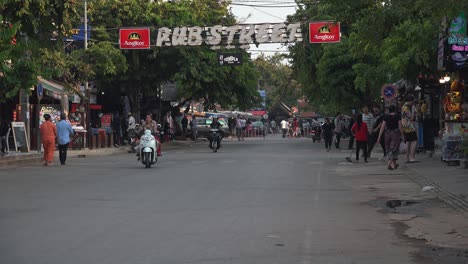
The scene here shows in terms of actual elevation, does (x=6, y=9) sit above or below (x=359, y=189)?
above

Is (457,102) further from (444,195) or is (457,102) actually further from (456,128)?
(444,195)

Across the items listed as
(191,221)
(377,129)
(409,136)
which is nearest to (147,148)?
(409,136)

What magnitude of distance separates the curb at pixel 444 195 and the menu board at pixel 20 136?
665 inches

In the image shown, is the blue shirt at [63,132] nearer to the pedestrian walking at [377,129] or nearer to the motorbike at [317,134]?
the pedestrian walking at [377,129]

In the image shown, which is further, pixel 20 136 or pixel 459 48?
pixel 20 136

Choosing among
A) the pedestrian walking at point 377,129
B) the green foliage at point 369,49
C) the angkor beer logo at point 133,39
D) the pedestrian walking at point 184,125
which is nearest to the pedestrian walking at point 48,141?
the green foliage at point 369,49

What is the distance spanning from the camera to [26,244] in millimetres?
9234

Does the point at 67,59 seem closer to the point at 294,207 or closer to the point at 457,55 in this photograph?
the point at 457,55

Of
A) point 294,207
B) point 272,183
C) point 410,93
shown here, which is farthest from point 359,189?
point 410,93

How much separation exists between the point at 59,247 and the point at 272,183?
9.09 m

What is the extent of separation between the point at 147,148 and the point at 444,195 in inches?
421

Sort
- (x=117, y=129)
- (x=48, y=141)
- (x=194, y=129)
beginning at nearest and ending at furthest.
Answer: (x=48, y=141), (x=117, y=129), (x=194, y=129)

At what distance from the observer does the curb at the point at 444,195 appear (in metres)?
13.0

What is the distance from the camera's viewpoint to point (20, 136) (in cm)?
3080
